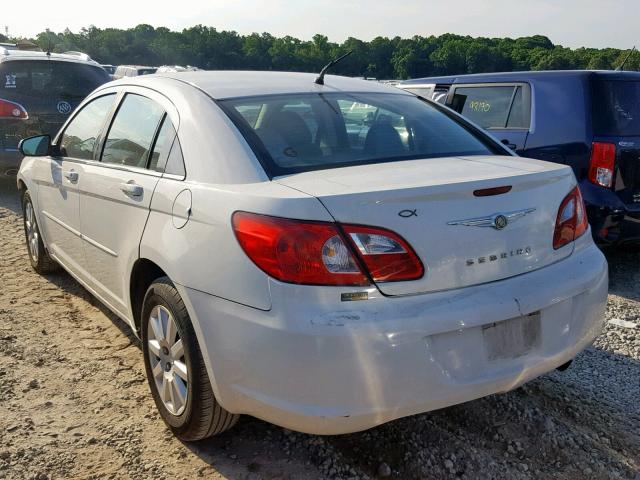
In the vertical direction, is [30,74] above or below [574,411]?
above

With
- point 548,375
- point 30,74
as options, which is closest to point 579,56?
point 30,74

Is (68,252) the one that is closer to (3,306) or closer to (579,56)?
(3,306)

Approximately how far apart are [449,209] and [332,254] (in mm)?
463

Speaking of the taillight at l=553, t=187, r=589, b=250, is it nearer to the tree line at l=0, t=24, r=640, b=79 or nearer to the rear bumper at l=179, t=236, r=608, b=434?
the rear bumper at l=179, t=236, r=608, b=434

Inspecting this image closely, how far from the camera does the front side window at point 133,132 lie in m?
3.20

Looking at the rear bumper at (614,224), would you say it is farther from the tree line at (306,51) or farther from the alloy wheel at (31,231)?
the tree line at (306,51)

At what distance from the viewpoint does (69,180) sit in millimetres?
3943

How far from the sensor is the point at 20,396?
3.29 meters

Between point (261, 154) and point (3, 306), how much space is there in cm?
287

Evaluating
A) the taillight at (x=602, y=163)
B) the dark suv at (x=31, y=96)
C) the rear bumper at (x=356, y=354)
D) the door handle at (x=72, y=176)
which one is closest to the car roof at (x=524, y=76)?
the taillight at (x=602, y=163)

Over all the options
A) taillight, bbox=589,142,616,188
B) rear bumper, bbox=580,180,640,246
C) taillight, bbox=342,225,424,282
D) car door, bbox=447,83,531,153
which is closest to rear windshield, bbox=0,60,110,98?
car door, bbox=447,83,531,153

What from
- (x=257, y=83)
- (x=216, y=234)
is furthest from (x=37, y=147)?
(x=216, y=234)

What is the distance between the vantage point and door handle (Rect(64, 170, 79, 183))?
3836 mm

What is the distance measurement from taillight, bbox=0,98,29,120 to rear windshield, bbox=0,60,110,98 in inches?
6.6
